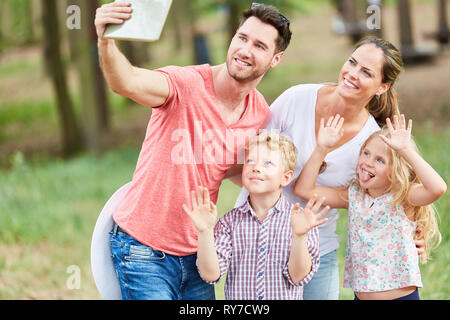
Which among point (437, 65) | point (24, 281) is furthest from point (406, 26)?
point (24, 281)

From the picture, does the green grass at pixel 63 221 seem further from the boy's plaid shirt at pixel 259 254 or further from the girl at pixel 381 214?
the boy's plaid shirt at pixel 259 254

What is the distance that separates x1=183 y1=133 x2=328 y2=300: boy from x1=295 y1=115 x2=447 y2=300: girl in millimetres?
228

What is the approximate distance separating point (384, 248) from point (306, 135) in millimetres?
691

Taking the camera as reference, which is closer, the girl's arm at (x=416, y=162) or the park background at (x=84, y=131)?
the girl's arm at (x=416, y=162)

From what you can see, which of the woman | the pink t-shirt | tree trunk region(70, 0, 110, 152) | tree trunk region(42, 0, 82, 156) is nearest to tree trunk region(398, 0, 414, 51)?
tree trunk region(70, 0, 110, 152)

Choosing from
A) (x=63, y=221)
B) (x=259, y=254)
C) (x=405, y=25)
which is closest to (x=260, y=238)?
(x=259, y=254)

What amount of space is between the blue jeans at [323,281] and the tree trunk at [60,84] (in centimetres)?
966

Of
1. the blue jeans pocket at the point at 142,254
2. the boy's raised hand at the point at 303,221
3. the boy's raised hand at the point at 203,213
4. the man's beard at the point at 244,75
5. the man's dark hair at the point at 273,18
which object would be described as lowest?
the blue jeans pocket at the point at 142,254

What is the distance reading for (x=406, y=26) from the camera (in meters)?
14.6

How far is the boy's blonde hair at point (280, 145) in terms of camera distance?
8.92 feet

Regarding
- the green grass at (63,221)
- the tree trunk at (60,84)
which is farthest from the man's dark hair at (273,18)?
the tree trunk at (60,84)

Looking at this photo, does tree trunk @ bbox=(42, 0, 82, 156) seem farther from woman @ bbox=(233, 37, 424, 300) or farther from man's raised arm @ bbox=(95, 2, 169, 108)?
man's raised arm @ bbox=(95, 2, 169, 108)

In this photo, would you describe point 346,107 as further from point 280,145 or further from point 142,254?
point 142,254
